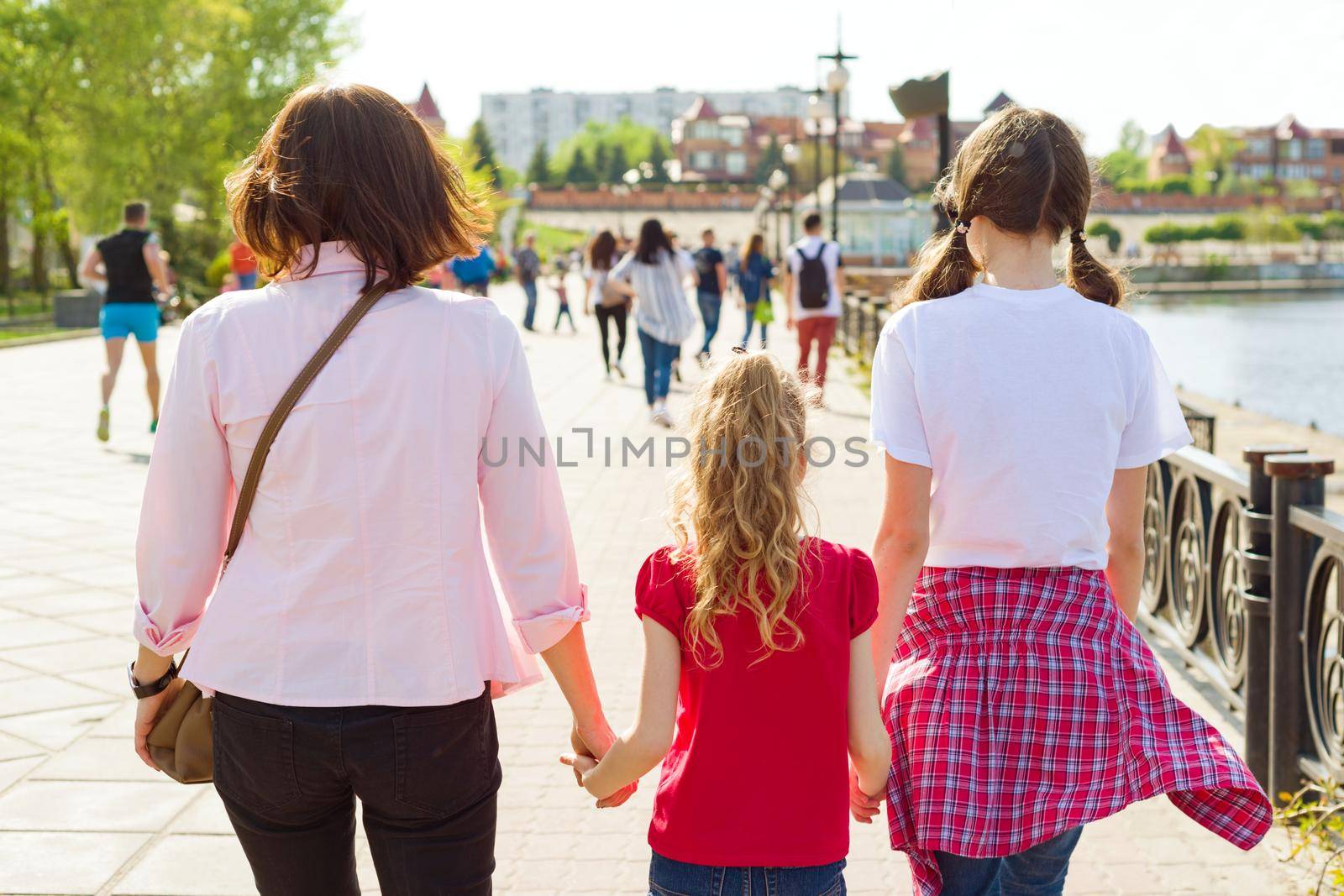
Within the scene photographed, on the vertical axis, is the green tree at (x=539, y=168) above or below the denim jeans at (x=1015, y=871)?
above

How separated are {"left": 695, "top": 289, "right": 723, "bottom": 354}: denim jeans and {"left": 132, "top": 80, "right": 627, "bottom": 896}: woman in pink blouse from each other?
13.9 m

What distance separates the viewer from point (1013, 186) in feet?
7.54

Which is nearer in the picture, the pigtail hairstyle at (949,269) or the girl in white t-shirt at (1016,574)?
the girl in white t-shirt at (1016,574)

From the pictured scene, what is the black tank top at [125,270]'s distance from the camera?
10953 mm

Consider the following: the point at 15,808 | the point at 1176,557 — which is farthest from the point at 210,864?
the point at 1176,557

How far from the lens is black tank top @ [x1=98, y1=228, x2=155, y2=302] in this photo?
35.9 ft

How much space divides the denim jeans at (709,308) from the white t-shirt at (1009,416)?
13.7 meters

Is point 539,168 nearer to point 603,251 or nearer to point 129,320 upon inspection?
point 603,251

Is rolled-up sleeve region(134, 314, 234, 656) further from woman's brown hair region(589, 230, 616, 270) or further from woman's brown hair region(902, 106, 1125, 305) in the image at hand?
woman's brown hair region(589, 230, 616, 270)

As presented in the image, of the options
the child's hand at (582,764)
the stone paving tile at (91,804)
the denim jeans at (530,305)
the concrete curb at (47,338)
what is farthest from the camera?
the denim jeans at (530,305)

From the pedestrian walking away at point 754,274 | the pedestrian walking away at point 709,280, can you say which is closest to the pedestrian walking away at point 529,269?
the pedestrian walking away at point 754,274

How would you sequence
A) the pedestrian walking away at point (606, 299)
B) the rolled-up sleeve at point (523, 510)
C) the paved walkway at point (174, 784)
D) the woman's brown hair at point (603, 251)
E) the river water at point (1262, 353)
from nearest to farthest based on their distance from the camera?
the rolled-up sleeve at point (523, 510), the paved walkway at point (174, 784), the pedestrian walking away at point (606, 299), the woman's brown hair at point (603, 251), the river water at point (1262, 353)

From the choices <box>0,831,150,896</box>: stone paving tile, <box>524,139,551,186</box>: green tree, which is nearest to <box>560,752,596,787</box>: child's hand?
<box>0,831,150,896</box>: stone paving tile

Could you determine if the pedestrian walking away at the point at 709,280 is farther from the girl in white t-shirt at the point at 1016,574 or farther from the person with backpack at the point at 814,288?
the girl in white t-shirt at the point at 1016,574
